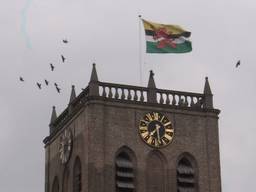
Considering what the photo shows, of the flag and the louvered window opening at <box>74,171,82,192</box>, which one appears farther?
the flag

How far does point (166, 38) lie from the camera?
7550cm

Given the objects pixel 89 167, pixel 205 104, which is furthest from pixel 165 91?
pixel 89 167

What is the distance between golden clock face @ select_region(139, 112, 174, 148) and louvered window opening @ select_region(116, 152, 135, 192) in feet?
5.58

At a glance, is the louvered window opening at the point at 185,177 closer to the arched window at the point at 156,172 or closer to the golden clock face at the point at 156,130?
the arched window at the point at 156,172

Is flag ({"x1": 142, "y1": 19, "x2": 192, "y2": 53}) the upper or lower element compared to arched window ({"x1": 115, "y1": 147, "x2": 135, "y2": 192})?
upper

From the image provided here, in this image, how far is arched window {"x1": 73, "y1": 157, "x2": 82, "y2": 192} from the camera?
74062 millimetres

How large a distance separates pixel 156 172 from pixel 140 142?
6.75 ft

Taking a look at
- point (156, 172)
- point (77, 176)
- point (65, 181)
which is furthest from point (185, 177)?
point (65, 181)

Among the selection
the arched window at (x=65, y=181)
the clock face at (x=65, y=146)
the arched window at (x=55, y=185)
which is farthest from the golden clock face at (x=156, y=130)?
the arched window at (x=55, y=185)

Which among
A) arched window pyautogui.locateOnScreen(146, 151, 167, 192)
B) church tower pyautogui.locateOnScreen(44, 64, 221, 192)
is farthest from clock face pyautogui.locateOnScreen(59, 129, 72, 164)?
arched window pyautogui.locateOnScreen(146, 151, 167, 192)

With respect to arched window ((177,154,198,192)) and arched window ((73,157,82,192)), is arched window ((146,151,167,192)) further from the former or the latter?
arched window ((73,157,82,192))

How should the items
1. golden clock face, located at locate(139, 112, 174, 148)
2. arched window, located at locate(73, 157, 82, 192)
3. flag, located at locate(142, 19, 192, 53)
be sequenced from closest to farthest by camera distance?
golden clock face, located at locate(139, 112, 174, 148) < arched window, located at locate(73, 157, 82, 192) < flag, located at locate(142, 19, 192, 53)

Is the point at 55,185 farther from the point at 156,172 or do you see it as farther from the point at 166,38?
Result: the point at 166,38

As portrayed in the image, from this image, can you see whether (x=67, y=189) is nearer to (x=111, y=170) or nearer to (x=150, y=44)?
(x=111, y=170)
